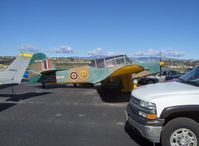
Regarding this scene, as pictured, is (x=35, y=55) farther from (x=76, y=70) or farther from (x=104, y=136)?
(x=104, y=136)

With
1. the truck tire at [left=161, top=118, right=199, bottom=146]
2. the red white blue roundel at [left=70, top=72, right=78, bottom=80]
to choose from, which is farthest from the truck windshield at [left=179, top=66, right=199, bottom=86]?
the red white blue roundel at [left=70, top=72, right=78, bottom=80]

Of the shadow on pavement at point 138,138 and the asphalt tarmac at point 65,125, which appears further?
the asphalt tarmac at point 65,125

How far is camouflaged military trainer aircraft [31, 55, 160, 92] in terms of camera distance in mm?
13234

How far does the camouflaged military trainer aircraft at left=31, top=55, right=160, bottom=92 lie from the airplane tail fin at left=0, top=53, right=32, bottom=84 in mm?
4319

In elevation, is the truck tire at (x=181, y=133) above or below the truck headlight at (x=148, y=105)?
below

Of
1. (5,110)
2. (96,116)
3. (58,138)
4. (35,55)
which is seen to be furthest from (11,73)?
(35,55)

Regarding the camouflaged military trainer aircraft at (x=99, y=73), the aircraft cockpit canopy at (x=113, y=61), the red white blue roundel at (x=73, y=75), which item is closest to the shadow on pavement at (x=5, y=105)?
the camouflaged military trainer aircraft at (x=99, y=73)

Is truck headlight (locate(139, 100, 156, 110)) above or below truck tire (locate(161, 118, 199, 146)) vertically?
above

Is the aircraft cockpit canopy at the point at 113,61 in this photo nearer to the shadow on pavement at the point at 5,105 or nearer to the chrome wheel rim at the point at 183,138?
the shadow on pavement at the point at 5,105

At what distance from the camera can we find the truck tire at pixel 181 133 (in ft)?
13.8

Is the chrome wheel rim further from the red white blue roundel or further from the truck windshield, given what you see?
the red white blue roundel

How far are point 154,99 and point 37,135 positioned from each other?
324 centimetres

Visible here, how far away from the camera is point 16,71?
33.5ft

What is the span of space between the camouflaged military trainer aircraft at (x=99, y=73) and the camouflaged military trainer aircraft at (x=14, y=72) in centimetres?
433
